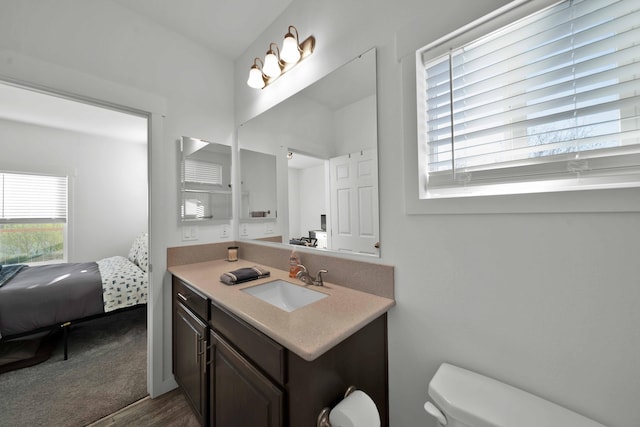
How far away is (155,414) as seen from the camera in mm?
1478

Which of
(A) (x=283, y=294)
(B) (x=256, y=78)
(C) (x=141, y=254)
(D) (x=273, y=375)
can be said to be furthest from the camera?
(C) (x=141, y=254)

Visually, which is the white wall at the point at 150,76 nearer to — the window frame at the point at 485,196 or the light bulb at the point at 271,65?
the light bulb at the point at 271,65

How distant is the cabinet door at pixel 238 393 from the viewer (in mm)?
792

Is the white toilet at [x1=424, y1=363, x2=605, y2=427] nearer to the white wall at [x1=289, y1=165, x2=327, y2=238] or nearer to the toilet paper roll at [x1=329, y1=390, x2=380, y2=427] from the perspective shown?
the toilet paper roll at [x1=329, y1=390, x2=380, y2=427]

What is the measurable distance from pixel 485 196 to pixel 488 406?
0.63 meters

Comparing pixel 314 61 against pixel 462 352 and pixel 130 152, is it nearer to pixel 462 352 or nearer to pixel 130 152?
pixel 462 352

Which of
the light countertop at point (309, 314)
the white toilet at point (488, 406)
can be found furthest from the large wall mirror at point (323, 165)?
the white toilet at point (488, 406)

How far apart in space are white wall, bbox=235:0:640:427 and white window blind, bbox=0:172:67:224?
4.58m

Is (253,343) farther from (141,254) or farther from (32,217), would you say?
(32,217)

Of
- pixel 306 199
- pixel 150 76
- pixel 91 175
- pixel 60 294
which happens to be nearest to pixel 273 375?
pixel 306 199

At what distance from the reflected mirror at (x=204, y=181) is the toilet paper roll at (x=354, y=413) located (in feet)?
5.26

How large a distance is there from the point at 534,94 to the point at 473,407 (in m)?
0.98

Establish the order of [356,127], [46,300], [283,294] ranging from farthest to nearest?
1. [46,300]
2. [283,294]
3. [356,127]

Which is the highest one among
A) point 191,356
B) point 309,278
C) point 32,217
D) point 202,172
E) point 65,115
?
point 65,115
